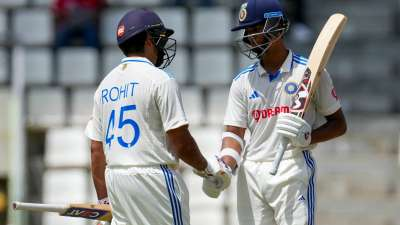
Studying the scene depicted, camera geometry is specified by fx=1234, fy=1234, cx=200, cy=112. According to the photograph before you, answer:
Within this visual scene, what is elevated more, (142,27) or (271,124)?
(142,27)

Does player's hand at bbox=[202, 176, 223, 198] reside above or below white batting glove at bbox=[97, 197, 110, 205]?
above

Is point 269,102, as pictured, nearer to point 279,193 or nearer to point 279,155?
point 279,155

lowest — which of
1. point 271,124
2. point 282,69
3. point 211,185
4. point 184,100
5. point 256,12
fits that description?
point 184,100

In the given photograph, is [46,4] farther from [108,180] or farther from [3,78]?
[108,180]

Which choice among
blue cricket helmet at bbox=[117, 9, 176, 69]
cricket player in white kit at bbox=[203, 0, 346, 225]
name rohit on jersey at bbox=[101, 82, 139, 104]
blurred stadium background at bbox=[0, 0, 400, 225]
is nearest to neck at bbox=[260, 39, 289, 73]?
cricket player in white kit at bbox=[203, 0, 346, 225]

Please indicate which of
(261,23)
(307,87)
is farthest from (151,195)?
(261,23)

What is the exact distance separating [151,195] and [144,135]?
0.86 ft

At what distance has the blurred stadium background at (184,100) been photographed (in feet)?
33.5

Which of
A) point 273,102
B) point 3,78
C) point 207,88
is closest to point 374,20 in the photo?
point 207,88

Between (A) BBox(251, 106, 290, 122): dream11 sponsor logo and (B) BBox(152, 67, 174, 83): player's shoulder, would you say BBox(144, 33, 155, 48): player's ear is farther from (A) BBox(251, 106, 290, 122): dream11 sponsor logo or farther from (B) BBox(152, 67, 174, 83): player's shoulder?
(A) BBox(251, 106, 290, 122): dream11 sponsor logo

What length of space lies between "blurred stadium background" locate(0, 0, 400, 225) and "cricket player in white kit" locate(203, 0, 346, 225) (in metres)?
4.22

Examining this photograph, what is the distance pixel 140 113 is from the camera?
532 centimetres

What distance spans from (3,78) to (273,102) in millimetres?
5514

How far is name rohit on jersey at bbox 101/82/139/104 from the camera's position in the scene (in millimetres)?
5359
